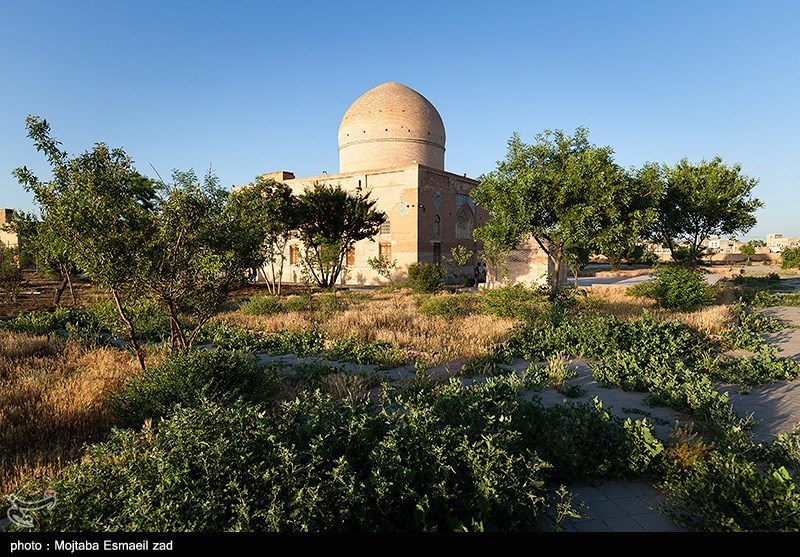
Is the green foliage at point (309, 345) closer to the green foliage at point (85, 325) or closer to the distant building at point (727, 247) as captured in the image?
the green foliage at point (85, 325)

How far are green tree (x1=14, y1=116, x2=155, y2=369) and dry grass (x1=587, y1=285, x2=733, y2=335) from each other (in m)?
9.19

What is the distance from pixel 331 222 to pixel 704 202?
49.9ft

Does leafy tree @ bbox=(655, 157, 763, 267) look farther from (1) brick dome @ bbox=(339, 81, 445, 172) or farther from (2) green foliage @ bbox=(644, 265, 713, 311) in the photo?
(1) brick dome @ bbox=(339, 81, 445, 172)

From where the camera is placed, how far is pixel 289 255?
30344 millimetres

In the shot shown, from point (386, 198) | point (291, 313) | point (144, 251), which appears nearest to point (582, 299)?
point (291, 313)

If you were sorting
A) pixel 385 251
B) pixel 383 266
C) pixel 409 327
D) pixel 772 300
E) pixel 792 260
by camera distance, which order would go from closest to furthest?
1. pixel 409 327
2. pixel 772 300
3. pixel 383 266
4. pixel 385 251
5. pixel 792 260

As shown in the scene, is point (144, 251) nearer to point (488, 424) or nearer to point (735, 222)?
point (488, 424)

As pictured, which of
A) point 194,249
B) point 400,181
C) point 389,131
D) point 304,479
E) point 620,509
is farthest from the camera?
point 389,131

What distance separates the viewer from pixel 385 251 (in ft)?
88.4

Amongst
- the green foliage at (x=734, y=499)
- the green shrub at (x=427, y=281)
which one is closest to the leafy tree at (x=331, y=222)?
the green shrub at (x=427, y=281)

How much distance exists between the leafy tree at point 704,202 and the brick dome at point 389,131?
1525 centimetres

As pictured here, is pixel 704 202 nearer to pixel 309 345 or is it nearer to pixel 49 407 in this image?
pixel 309 345

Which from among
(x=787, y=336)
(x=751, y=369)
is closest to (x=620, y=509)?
(x=751, y=369)

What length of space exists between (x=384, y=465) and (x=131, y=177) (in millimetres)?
5611
